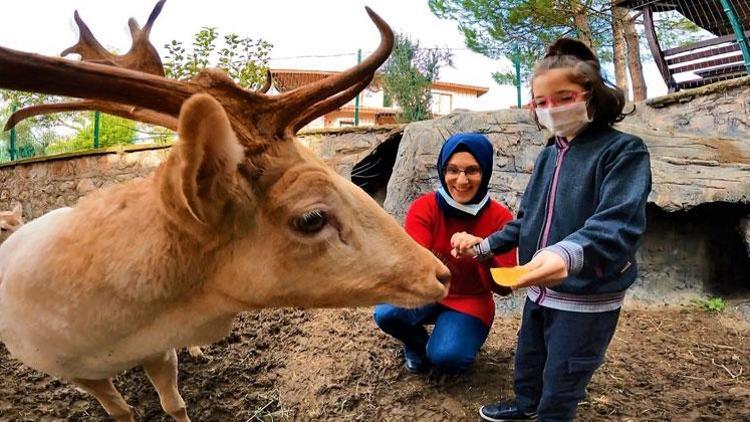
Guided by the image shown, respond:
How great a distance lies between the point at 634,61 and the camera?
395 inches

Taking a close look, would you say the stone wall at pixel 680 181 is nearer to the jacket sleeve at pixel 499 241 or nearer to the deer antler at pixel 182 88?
the jacket sleeve at pixel 499 241

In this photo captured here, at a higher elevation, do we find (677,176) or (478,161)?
(478,161)

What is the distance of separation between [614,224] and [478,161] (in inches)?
43.0

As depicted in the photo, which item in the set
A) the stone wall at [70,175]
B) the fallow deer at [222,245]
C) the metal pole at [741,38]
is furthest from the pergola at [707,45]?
the stone wall at [70,175]

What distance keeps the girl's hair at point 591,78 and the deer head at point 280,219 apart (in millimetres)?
816

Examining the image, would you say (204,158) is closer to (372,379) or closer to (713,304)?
(372,379)

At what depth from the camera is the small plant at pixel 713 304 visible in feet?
14.3

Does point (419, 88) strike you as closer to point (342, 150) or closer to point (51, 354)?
point (342, 150)

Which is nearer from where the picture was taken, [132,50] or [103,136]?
[132,50]

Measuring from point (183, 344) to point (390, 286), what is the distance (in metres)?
0.82

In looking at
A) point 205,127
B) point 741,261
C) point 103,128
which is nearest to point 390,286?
point 205,127

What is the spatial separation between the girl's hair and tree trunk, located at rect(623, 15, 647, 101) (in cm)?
776

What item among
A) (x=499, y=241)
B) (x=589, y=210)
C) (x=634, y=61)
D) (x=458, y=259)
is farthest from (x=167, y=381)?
(x=634, y=61)

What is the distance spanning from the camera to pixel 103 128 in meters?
14.4
